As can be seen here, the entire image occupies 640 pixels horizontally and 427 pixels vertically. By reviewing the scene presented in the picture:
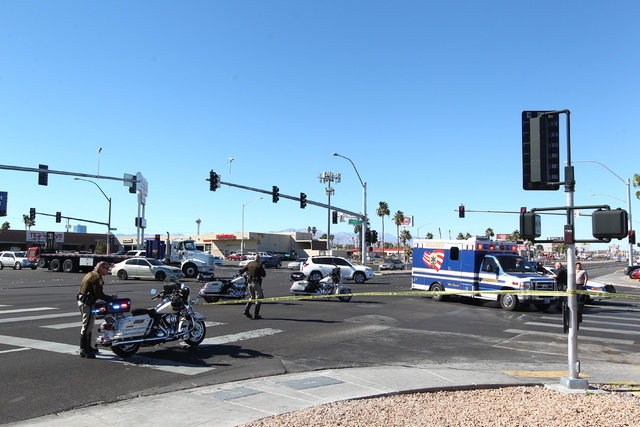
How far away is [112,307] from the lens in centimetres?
922

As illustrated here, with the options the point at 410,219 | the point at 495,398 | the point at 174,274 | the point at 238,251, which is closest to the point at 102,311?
the point at 495,398

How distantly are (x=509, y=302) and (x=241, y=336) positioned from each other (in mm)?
10546

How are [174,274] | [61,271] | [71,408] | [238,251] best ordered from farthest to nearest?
[238,251] < [61,271] < [174,274] < [71,408]

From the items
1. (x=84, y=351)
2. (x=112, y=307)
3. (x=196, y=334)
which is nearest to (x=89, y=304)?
(x=112, y=307)

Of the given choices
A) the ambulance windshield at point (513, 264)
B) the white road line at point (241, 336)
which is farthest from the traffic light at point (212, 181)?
the white road line at point (241, 336)

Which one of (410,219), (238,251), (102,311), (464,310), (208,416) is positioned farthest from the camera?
(238,251)

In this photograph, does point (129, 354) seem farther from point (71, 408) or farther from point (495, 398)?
point (495, 398)

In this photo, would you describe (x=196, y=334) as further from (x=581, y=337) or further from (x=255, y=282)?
(x=581, y=337)

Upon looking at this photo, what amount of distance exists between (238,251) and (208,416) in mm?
92787

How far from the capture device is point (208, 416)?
5.86 metres

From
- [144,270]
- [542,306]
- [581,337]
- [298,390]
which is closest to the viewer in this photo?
[298,390]

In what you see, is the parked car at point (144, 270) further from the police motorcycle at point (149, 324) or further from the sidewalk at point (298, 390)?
the sidewalk at point (298, 390)

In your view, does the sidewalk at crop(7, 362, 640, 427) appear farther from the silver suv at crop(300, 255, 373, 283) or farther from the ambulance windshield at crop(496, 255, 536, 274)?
the silver suv at crop(300, 255, 373, 283)

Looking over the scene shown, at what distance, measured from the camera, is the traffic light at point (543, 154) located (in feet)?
24.4
